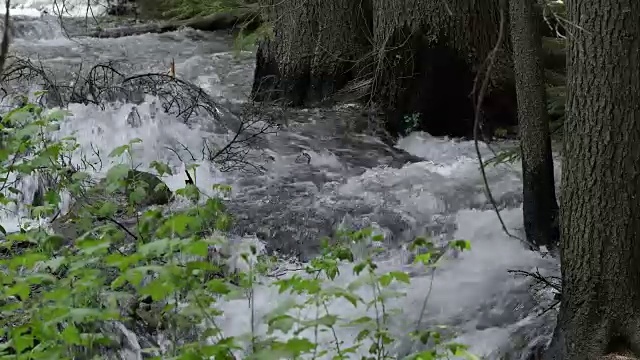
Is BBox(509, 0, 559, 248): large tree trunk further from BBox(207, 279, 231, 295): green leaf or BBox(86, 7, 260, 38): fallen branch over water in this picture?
BBox(86, 7, 260, 38): fallen branch over water

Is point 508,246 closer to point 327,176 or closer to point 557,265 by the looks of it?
point 557,265

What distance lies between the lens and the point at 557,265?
5.84 metres

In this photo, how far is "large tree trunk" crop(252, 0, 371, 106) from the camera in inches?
399

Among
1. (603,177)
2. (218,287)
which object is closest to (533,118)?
(603,177)

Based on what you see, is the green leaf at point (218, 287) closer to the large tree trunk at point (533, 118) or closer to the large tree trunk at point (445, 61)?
the large tree trunk at point (533, 118)

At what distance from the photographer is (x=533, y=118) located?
5.54 m

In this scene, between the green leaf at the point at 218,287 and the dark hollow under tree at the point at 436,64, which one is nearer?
the green leaf at the point at 218,287

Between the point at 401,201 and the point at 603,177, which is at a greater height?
the point at 603,177

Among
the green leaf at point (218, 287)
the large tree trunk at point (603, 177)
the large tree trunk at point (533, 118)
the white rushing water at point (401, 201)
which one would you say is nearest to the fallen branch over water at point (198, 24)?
the white rushing water at point (401, 201)

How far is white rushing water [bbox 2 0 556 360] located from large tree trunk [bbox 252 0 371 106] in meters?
0.45

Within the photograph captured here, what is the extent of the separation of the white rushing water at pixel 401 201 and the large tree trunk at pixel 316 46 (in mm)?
453

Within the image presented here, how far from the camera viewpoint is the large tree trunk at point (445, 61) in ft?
29.1

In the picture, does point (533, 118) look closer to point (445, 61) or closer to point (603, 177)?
point (603, 177)

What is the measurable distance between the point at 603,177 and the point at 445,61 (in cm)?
475
